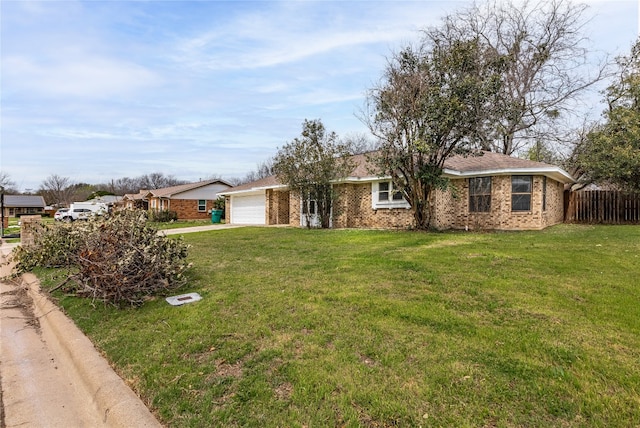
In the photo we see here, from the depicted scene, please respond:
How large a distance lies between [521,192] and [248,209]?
1599 centimetres

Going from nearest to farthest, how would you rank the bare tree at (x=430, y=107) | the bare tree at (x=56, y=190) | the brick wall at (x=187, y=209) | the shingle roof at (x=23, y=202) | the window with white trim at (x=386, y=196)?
1. the bare tree at (x=430, y=107)
2. the window with white trim at (x=386, y=196)
3. the brick wall at (x=187, y=209)
4. the shingle roof at (x=23, y=202)
5. the bare tree at (x=56, y=190)

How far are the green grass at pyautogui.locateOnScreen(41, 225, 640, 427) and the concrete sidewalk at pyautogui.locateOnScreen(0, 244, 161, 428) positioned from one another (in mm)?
150

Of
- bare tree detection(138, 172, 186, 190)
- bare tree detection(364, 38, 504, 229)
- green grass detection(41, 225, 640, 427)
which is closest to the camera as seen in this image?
green grass detection(41, 225, 640, 427)

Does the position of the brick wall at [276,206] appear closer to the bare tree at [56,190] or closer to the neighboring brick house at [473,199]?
the neighboring brick house at [473,199]

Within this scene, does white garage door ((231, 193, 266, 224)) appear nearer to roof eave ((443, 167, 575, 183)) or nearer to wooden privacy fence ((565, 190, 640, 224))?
roof eave ((443, 167, 575, 183))

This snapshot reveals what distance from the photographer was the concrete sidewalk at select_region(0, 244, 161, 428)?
8.97ft

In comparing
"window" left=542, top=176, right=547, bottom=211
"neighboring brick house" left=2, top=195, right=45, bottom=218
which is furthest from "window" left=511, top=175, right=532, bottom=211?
"neighboring brick house" left=2, top=195, right=45, bottom=218

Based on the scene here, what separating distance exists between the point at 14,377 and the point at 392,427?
380 cm

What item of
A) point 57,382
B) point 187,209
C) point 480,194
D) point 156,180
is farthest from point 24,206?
point 57,382

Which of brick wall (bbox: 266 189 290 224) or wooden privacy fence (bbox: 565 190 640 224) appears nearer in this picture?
wooden privacy fence (bbox: 565 190 640 224)

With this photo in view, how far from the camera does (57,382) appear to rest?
3.38 meters

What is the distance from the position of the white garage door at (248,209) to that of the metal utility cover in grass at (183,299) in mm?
16362

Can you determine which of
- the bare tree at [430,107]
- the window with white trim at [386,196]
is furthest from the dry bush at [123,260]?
the window with white trim at [386,196]

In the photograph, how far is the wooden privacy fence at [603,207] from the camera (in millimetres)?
17672
